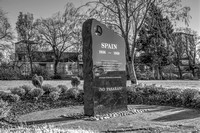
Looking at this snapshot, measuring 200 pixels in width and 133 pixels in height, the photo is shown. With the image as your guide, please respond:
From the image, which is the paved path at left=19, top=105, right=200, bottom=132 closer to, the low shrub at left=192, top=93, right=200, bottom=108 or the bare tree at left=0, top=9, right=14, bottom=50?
the low shrub at left=192, top=93, right=200, bottom=108

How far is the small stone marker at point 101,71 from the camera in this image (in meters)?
6.96

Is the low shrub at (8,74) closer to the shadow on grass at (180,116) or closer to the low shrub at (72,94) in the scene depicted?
the low shrub at (72,94)

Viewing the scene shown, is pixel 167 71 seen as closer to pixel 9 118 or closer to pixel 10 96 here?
pixel 10 96

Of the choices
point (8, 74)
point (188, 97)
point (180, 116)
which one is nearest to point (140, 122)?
point (180, 116)

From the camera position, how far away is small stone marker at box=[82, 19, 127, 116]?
274 inches

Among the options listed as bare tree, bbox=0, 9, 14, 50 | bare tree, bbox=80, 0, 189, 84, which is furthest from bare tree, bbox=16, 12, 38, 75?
bare tree, bbox=80, 0, 189, 84

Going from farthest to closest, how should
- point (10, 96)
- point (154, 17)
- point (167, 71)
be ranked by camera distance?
point (167, 71)
point (154, 17)
point (10, 96)

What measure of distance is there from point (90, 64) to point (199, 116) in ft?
11.4

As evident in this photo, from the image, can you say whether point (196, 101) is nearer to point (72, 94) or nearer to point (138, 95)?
point (138, 95)

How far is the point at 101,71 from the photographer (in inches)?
282

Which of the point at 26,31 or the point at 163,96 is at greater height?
the point at 26,31

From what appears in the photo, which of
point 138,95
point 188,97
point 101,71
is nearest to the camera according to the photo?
point 101,71

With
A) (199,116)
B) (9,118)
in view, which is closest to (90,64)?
(9,118)

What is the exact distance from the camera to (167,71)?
129ft
